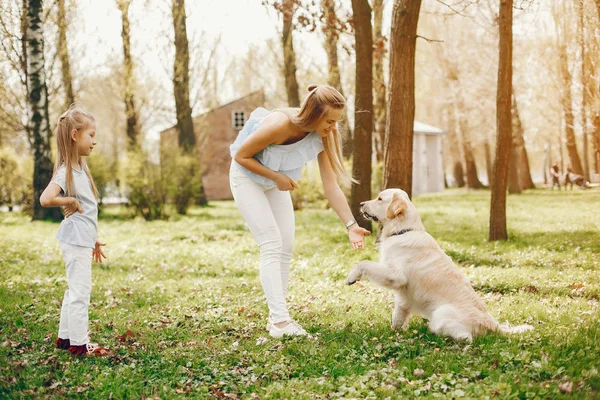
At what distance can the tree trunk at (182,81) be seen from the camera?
23.5 m

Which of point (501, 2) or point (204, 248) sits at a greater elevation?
point (501, 2)

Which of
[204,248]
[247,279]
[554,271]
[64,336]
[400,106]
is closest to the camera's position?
[64,336]

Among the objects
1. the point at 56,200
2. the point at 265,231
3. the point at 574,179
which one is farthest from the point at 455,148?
the point at 56,200

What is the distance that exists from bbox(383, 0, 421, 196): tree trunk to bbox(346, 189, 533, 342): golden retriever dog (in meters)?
4.51

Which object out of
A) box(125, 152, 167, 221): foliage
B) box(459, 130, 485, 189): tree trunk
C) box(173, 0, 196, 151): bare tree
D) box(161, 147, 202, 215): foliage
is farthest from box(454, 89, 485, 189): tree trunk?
box(125, 152, 167, 221): foliage

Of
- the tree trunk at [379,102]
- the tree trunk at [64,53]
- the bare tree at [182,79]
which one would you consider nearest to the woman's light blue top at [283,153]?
the tree trunk at [379,102]

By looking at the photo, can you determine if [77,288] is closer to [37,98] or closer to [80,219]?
[80,219]

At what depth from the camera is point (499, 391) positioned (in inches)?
143

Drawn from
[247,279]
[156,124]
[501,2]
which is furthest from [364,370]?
[156,124]

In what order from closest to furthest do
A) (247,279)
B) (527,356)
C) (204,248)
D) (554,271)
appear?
(527,356), (554,271), (247,279), (204,248)

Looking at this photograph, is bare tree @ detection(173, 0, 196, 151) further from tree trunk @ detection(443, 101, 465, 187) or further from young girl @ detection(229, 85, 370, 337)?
tree trunk @ detection(443, 101, 465, 187)

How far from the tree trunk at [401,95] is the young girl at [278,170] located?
4.54m

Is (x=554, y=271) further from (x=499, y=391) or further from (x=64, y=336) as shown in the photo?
(x=64, y=336)

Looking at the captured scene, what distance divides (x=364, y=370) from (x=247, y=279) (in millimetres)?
4486
